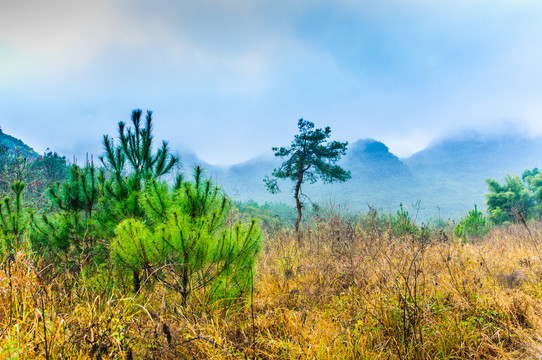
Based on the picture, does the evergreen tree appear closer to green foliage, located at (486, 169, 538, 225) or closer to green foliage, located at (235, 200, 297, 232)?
green foliage, located at (486, 169, 538, 225)

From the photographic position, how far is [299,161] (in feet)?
45.2

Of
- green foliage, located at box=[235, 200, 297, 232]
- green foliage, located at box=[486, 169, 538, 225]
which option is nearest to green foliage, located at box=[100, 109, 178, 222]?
green foliage, located at box=[235, 200, 297, 232]

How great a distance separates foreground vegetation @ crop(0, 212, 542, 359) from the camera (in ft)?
5.84

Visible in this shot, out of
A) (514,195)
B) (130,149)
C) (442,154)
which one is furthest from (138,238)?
(442,154)

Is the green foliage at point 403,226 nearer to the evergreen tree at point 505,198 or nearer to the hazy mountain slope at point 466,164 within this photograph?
the evergreen tree at point 505,198

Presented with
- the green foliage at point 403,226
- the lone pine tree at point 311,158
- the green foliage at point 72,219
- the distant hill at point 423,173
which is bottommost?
the green foliage at point 403,226

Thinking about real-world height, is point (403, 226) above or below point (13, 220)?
below

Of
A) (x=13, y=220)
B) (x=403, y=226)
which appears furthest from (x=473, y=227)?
(x=13, y=220)

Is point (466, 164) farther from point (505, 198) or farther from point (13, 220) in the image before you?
point (13, 220)

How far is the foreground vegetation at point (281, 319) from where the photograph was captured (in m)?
1.78

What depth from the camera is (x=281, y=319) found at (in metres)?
2.49

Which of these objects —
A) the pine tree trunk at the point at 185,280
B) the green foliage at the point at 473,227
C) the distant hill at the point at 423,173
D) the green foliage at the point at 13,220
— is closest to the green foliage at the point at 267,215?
the pine tree trunk at the point at 185,280

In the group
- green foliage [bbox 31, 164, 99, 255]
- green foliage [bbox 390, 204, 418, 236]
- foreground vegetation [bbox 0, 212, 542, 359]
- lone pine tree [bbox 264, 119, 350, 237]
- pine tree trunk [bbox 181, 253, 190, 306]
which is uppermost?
lone pine tree [bbox 264, 119, 350, 237]

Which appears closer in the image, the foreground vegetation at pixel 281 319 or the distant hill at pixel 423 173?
the foreground vegetation at pixel 281 319
